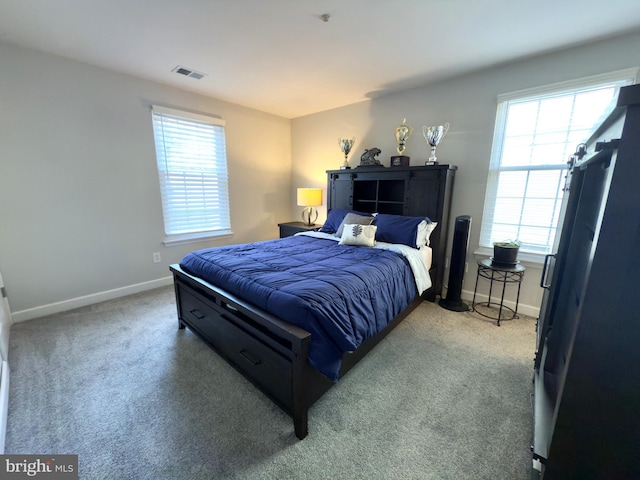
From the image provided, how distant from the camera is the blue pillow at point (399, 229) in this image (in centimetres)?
269

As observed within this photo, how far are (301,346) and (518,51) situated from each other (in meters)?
3.06

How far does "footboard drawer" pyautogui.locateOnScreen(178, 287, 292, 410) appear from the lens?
4.78 feet

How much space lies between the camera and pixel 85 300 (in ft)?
9.23

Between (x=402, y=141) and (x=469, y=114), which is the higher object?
(x=469, y=114)

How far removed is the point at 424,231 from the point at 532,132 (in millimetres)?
1372

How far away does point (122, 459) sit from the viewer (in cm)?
127

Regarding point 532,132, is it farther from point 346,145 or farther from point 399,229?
point 346,145

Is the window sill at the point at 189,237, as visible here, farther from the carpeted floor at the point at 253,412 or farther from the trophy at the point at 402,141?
the trophy at the point at 402,141

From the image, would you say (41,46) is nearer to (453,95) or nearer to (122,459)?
(122,459)

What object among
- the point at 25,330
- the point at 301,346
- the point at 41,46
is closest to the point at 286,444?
the point at 301,346

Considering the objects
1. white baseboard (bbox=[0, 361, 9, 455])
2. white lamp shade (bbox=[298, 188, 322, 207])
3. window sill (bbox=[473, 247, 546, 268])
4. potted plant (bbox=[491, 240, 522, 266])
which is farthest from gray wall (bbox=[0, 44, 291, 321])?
window sill (bbox=[473, 247, 546, 268])

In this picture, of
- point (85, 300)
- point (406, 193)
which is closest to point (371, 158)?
point (406, 193)

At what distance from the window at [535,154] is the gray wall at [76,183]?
3558 millimetres

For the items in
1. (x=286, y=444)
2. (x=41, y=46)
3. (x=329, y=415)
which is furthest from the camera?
(x=41, y=46)
